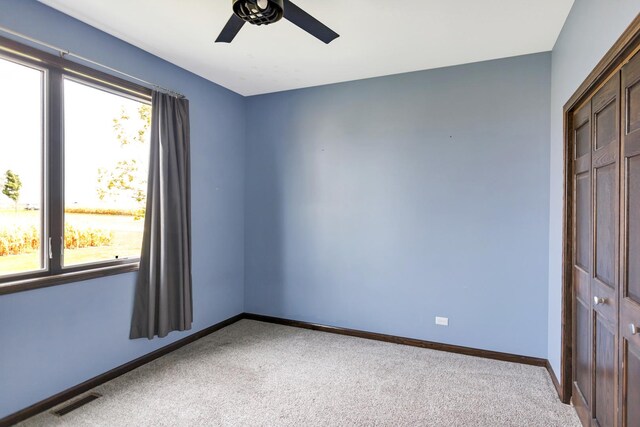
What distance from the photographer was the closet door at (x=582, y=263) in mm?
2133

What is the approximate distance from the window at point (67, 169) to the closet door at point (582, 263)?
3.29 m

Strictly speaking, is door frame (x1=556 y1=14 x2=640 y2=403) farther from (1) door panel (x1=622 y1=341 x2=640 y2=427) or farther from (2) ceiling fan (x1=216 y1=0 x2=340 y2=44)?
(2) ceiling fan (x1=216 y1=0 x2=340 y2=44)

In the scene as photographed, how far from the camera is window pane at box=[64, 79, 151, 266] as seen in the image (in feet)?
8.84

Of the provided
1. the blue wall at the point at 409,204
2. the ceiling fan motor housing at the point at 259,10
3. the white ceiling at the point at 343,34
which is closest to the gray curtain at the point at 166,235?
the white ceiling at the point at 343,34

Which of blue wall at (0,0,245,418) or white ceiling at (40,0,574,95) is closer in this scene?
blue wall at (0,0,245,418)

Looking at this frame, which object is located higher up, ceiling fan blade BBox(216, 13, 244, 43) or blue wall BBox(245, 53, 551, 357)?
ceiling fan blade BBox(216, 13, 244, 43)

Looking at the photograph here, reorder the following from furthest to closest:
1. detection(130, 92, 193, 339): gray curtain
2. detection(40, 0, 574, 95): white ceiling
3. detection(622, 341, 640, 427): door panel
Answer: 1. detection(130, 92, 193, 339): gray curtain
2. detection(40, 0, 574, 95): white ceiling
3. detection(622, 341, 640, 427): door panel

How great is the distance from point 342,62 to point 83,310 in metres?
2.96

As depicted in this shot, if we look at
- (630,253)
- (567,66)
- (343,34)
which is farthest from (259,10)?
(567,66)

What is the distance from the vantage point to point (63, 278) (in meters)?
2.53

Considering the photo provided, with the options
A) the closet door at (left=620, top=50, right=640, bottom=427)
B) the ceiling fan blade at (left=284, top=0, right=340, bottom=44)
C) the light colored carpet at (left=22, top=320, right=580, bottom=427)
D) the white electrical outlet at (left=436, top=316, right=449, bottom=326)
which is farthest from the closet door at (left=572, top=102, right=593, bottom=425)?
the ceiling fan blade at (left=284, top=0, right=340, bottom=44)

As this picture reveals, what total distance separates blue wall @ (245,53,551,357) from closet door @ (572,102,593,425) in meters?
0.72

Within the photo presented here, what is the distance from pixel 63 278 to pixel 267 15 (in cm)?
221

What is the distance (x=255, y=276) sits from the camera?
4410 mm
